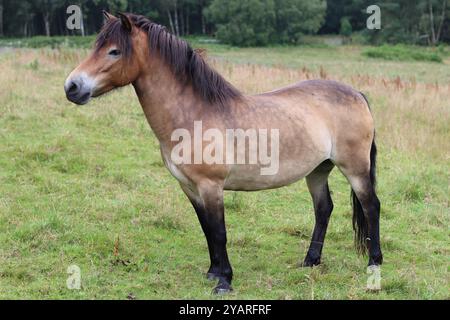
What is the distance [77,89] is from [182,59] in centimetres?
88

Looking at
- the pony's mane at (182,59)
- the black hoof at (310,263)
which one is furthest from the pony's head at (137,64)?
the black hoof at (310,263)

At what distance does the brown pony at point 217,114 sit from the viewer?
430cm

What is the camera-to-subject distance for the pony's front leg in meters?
4.45

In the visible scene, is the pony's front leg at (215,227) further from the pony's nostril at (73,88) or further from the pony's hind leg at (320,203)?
the pony's nostril at (73,88)

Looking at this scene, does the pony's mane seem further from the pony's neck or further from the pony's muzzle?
the pony's muzzle

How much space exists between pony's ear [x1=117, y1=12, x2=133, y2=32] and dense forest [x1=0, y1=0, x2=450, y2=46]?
139ft

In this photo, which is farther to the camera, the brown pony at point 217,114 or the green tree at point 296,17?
the green tree at point 296,17

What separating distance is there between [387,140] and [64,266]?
6.61 m

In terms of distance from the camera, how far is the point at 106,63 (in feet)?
14.0

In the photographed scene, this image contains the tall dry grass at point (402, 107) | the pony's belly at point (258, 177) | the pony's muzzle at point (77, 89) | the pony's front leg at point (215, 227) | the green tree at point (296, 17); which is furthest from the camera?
the green tree at point (296, 17)

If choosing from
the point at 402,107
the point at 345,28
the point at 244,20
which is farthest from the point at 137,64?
the point at 345,28

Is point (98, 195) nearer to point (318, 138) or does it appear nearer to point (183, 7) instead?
point (318, 138)

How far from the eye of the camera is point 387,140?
9.91 meters

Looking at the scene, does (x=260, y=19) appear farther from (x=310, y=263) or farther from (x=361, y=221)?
(x=310, y=263)
